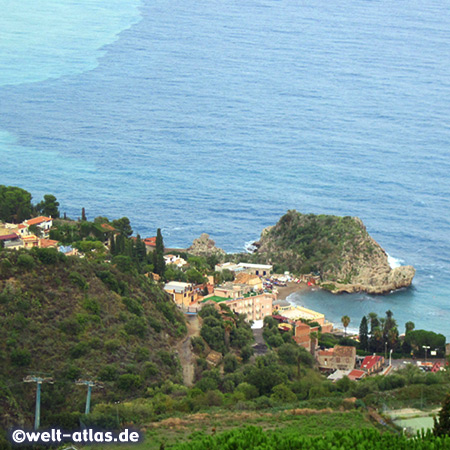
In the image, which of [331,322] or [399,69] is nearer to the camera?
[331,322]

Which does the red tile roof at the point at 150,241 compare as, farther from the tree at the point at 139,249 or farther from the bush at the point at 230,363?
the bush at the point at 230,363

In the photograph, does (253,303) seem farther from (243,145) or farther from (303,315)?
(243,145)

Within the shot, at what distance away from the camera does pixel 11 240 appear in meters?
83.6

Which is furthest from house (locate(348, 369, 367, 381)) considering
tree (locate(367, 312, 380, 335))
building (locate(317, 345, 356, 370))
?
tree (locate(367, 312, 380, 335))

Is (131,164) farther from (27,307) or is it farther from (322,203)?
(27,307)

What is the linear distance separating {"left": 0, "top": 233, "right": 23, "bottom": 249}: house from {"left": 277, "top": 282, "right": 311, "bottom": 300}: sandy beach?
88.6ft

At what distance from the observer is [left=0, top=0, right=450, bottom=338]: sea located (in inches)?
4540

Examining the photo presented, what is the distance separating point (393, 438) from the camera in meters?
38.4

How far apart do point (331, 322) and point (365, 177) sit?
47.6 meters

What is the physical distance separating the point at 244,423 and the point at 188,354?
736 inches

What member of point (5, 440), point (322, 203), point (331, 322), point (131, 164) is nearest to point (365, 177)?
point (322, 203)

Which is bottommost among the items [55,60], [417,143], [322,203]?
[322,203]

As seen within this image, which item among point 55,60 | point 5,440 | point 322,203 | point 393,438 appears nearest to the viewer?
point 393,438

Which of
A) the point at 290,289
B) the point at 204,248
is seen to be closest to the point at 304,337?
the point at 290,289
